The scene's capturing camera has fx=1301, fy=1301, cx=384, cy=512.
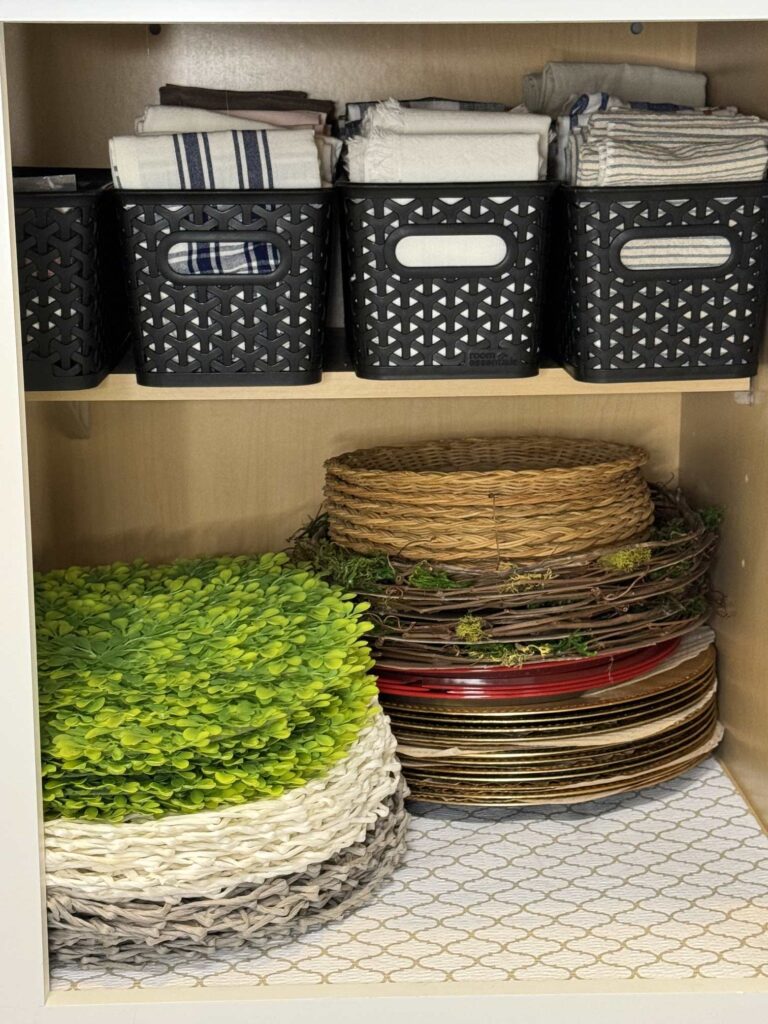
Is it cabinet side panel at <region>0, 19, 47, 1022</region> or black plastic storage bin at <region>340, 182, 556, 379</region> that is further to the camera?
black plastic storage bin at <region>340, 182, 556, 379</region>

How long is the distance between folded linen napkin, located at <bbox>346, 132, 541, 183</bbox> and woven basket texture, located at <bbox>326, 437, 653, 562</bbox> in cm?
31

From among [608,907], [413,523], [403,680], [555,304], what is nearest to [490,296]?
[555,304]

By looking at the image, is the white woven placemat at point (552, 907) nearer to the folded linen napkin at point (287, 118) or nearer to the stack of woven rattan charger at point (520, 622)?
the stack of woven rattan charger at point (520, 622)

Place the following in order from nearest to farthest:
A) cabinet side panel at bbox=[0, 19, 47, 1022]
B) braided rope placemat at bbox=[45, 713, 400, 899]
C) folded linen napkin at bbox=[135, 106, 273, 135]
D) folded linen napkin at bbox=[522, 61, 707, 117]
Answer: cabinet side panel at bbox=[0, 19, 47, 1022], braided rope placemat at bbox=[45, 713, 400, 899], folded linen napkin at bbox=[135, 106, 273, 135], folded linen napkin at bbox=[522, 61, 707, 117]

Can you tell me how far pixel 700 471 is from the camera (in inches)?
60.9

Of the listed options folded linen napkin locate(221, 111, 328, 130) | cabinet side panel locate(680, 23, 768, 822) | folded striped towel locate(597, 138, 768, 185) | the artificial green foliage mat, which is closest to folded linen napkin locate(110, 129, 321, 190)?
folded linen napkin locate(221, 111, 328, 130)

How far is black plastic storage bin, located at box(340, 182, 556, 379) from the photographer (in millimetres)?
1133

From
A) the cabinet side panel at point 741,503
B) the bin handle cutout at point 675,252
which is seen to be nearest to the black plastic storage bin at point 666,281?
the bin handle cutout at point 675,252

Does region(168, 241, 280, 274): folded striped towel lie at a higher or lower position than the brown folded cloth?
lower

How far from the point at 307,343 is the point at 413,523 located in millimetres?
257

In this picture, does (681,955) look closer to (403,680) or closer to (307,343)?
(403,680)

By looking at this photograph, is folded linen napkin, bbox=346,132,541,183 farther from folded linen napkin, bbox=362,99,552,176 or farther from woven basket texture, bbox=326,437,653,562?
woven basket texture, bbox=326,437,653,562

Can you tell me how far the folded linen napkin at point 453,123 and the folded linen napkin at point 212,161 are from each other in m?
0.09

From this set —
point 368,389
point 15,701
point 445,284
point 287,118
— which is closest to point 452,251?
point 445,284
